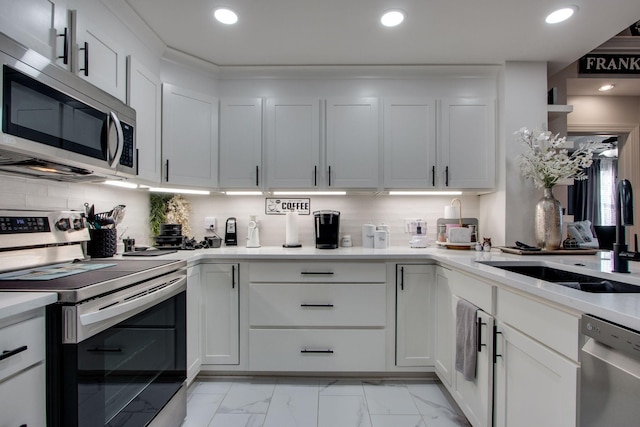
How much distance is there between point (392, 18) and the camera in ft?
6.05

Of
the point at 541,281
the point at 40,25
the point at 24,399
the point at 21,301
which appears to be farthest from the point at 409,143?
the point at 24,399

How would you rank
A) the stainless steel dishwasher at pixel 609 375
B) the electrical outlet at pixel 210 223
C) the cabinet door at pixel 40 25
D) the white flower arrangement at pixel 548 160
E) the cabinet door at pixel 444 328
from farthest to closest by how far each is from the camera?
the electrical outlet at pixel 210 223
the white flower arrangement at pixel 548 160
the cabinet door at pixel 444 328
the cabinet door at pixel 40 25
the stainless steel dishwasher at pixel 609 375

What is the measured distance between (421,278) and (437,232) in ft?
2.25

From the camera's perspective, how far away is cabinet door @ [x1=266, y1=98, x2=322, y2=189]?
2.43 m

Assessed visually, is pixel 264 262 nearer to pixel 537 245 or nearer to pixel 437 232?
pixel 437 232

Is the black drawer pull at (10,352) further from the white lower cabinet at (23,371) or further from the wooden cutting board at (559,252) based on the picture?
the wooden cutting board at (559,252)

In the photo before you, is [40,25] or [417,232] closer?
[40,25]

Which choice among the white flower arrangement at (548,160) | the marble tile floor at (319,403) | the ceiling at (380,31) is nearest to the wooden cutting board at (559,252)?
the white flower arrangement at (548,160)

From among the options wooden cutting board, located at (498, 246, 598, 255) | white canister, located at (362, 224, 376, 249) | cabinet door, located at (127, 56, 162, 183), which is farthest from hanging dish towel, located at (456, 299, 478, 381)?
cabinet door, located at (127, 56, 162, 183)

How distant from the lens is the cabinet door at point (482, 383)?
1.39 m

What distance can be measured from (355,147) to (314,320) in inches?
53.4

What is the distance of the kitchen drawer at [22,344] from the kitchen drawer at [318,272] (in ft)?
4.19

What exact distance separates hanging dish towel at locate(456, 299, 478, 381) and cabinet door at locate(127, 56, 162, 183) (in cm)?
207

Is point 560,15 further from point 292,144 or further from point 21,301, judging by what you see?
point 21,301
